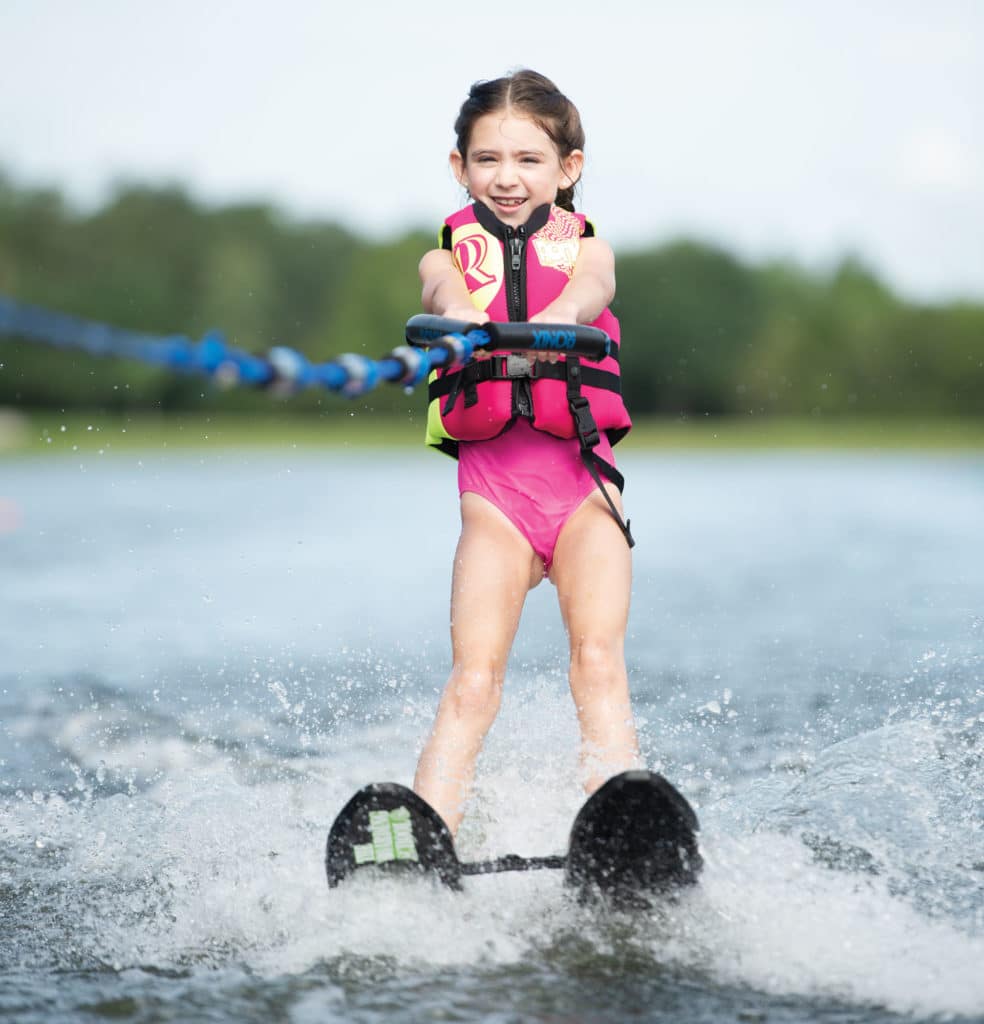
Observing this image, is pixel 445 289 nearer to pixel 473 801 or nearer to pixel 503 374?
pixel 503 374

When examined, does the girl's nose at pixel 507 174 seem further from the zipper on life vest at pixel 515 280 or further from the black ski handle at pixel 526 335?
the black ski handle at pixel 526 335

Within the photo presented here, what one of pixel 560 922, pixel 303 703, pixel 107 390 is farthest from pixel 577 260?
pixel 107 390

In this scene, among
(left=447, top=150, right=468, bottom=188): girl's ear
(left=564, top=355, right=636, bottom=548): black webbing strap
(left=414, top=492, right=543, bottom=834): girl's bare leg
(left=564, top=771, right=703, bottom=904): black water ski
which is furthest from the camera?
(left=447, top=150, right=468, bottom=188): girl's ear

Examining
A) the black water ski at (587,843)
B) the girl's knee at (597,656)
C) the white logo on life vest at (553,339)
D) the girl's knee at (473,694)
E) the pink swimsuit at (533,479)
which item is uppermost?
the white logo on life vest at (553,339)

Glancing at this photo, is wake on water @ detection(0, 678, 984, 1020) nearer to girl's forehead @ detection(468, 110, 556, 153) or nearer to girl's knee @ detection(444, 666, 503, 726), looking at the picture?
girl's knee @ detection(444, 666, 503, 726)

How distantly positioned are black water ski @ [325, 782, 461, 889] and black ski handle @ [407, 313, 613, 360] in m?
0.91

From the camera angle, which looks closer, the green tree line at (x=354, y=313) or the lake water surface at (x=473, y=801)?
the lake water surface at (x=473, y=801)

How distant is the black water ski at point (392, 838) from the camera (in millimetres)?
2945

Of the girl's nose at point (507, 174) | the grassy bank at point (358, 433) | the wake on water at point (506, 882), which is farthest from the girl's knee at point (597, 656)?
the grassy bank at point (358, 433)

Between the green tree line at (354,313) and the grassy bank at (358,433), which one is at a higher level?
the green tree line at (354,313)

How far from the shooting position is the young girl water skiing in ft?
10.6

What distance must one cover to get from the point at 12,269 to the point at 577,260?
2179 inches

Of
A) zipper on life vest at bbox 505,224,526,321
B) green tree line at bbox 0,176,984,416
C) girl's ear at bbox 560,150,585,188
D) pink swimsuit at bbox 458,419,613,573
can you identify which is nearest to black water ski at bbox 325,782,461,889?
pink swimsuit at bbox 458,419,613,573

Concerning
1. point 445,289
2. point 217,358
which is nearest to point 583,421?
point 445,289
